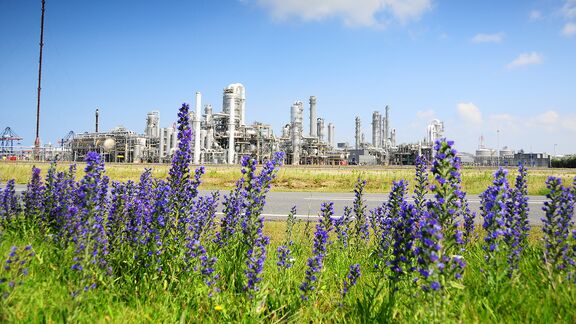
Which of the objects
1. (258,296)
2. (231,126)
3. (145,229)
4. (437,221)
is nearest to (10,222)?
(145,229)

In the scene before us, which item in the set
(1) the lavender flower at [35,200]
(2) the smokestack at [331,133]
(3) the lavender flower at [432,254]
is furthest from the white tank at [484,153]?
(3) the lavender flower at [432,254]

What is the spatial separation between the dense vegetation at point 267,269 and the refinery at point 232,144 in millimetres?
37169

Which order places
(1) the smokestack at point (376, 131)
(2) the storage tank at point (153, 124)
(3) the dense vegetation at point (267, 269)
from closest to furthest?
(3) the dense vegetation at point (267, 269) → (2) the storage tank at point (153, 124) → (1) the smokestack at point (376, 131)

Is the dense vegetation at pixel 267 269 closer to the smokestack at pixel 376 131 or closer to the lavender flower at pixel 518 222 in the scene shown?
the lavender flower at pixel 518 222

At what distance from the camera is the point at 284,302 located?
3.00 meters

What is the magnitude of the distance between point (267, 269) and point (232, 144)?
4012cm

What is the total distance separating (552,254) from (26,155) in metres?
54.0

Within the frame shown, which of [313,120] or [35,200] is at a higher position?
[313,120]

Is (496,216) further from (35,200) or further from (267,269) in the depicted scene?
(35,200)

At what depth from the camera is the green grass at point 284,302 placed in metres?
2.33

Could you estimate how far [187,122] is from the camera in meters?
3.46

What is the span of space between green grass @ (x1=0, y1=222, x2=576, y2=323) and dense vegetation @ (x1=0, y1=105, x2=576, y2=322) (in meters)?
0.01

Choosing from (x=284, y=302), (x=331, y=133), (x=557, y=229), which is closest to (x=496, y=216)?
(x=557, y=229)

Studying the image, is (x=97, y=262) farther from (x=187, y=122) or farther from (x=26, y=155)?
(x=26, y=155)
